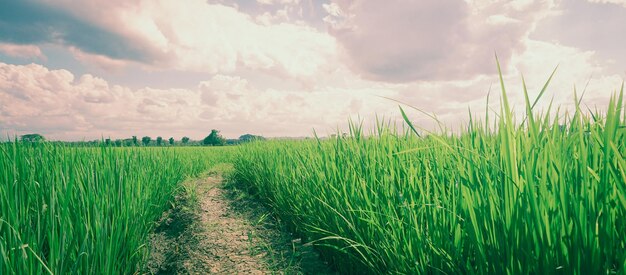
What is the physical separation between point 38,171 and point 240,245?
182 cm

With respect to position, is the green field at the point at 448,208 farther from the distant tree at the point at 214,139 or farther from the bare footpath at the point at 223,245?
the distant tree at the point at 214,139

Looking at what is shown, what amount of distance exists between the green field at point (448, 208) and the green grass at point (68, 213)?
0.01 metres

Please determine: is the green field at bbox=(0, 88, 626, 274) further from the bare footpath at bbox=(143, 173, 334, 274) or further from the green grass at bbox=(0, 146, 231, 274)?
the bare footpath at bbox=(143, 173, 334, 274)

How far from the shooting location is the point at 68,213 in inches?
78.9

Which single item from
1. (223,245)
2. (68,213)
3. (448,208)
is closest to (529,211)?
(448,208)

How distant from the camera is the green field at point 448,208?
44.4 inches

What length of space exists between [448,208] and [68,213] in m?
2.00

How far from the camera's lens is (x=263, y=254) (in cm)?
337

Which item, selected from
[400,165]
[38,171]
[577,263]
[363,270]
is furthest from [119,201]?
[577,263]

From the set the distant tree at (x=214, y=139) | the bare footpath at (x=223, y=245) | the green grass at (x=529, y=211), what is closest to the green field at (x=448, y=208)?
the green grass at (x=529, y=211)

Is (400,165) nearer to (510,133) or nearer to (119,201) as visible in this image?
(510,133)

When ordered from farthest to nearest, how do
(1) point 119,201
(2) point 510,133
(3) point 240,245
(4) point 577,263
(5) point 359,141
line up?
(3) point 240,245 < (5) point 359,141 < (1) point 119,201 < (2) point 510,133 < (4) point 577,263

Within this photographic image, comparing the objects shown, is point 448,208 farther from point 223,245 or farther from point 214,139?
point 214,139

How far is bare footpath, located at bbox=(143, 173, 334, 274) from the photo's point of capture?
3045 mm
